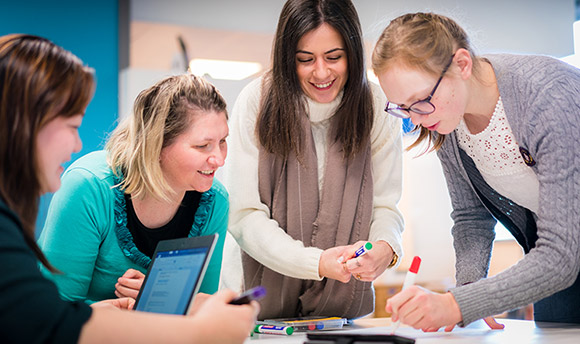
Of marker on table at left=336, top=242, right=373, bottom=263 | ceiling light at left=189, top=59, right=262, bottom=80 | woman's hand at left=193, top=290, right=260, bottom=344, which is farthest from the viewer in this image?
ceiling light at left=189, top=59, right=262, bottom=80

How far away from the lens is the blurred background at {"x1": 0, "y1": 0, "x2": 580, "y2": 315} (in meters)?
3.36

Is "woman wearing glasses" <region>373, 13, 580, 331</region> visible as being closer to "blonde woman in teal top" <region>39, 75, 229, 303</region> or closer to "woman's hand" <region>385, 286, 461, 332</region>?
"woman's hand" <region>385, 286, 461, 332</region>

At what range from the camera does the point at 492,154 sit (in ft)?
4.42

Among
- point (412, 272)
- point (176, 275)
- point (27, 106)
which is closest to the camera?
point (27, 106)

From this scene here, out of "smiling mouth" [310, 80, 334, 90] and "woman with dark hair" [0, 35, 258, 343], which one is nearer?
"woman with dark hair" [0, 35, 258, 343]

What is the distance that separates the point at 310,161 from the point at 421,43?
0.48 meters

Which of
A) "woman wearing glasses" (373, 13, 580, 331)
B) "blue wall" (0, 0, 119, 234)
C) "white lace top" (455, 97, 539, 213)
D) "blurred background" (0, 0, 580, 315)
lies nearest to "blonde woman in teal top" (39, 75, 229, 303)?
"woman wearing glasses" (373, 13, 580, 331)

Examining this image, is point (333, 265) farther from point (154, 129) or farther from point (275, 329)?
point (154, 129)

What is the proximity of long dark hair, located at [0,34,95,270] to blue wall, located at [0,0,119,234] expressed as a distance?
2522 millimetres

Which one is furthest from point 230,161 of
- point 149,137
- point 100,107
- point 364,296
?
point 100,107

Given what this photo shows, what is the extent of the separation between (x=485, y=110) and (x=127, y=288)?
873 mm

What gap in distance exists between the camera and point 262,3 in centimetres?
387

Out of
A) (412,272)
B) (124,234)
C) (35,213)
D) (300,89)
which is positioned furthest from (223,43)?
(35,213)

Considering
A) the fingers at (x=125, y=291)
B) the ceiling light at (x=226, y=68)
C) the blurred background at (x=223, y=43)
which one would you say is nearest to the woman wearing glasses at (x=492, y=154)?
the fingers at (x=125, y=291)
